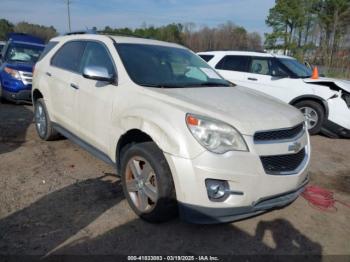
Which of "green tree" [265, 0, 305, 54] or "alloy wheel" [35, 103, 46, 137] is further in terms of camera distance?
"green tree" [265, 0, 305, 54]

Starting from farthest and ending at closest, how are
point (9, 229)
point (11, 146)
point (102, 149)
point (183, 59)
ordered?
1. point (11, 146)
2. point (183, 59)
3. point (102, 149)
4. point (9, 229)

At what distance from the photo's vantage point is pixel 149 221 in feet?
11.0

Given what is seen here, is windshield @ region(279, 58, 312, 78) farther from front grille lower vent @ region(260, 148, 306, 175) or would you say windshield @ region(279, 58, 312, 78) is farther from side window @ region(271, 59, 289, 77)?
front grille lower vent @ region(260, 148, 306, 175)

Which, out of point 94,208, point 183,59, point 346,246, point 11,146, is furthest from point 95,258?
point 11,146

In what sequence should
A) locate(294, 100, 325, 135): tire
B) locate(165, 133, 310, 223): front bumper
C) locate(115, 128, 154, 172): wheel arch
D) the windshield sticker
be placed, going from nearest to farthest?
locate(165, 133, 310, 223): front bumper, locate(115, 128, 154, 172): wheel arch, the windshield sticker, locate(294, 100, 325, 135): tire

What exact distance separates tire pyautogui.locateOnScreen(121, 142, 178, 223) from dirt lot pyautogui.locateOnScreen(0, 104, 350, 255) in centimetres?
17

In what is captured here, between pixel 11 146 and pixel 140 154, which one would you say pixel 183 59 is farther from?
pixel 11 146

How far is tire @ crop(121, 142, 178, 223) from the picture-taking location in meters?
3.06

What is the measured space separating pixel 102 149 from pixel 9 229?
51.0 inches

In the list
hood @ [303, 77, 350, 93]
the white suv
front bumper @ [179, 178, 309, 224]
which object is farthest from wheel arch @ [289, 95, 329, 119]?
front bumper @ [179, 178, 309, 224]

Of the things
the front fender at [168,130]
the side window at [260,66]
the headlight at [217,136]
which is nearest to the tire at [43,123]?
the front fender at [168,130]

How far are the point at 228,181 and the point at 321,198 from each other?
1.92 metres

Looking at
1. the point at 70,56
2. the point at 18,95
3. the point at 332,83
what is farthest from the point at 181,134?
the point at 18,95

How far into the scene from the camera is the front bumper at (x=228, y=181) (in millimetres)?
2818
